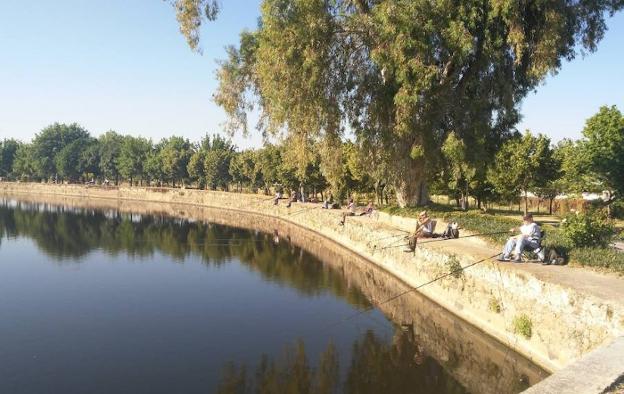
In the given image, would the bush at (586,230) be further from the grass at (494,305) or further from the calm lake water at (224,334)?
the calm lake water at (224,334)

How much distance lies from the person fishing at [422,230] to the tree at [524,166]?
15.5 m

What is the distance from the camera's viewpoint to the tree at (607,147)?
28.2 meters

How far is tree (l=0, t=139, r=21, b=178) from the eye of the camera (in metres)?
117

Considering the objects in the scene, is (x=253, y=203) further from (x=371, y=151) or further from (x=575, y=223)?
(x=575, y=223)

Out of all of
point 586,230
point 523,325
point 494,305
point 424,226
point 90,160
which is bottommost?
point 523,325

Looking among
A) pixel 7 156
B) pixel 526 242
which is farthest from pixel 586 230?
pixel 7 156

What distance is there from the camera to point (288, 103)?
22.9 metres

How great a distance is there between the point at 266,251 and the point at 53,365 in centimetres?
1829

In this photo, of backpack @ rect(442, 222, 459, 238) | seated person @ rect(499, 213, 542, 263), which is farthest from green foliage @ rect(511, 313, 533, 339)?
backpack @ rect(442, 222, 459, 238)

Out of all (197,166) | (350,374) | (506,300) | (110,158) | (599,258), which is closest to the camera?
(350,374)

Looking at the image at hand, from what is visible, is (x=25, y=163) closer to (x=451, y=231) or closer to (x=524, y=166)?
(x=524, y=166)

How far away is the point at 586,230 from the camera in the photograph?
1373 cm

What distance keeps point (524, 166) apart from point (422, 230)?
17647mm

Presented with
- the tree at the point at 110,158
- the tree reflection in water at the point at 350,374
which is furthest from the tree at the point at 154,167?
the tree reflection in water at the point at 350,374
